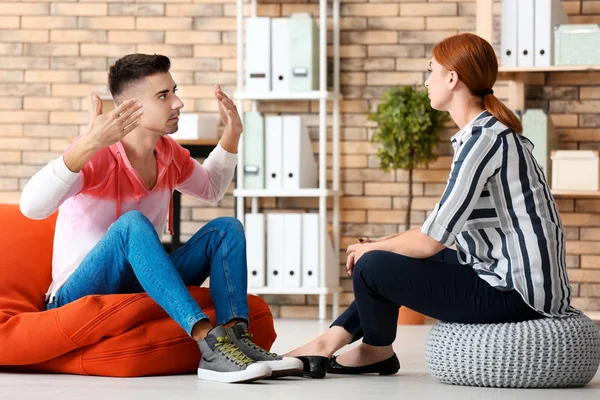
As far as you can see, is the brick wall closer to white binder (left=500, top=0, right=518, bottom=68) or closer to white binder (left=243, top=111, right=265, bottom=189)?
white binder (left=243, top=111, right=265, bottom=189)

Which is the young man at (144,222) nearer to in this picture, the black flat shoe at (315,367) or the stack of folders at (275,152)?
the black flat shoe at (315,367)

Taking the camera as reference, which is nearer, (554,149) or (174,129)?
(174,129)

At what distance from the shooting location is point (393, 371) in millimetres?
2842

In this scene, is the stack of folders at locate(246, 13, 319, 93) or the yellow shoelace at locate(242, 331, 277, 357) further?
the stack of folders at locate(246, 13, 319, 93)

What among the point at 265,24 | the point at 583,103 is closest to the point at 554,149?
the point at 583,103

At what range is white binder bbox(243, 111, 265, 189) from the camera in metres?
4.88

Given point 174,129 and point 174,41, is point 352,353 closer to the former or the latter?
point 174,129

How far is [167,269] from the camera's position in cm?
258

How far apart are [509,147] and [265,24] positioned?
262cm

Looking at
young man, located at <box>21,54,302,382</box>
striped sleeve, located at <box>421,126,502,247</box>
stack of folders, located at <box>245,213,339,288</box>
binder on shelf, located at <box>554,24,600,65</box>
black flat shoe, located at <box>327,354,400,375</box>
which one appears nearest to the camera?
A: striped sleeve, located at <box>421,126,502,247</box>

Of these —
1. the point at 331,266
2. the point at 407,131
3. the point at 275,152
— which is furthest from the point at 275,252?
the point at 407,131

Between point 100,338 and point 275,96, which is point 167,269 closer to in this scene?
point 100,338

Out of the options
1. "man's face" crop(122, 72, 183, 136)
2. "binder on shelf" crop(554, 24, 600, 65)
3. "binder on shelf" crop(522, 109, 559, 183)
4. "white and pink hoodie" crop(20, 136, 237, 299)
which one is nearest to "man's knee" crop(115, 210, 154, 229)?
"white and pink hoodie" crop(20, 136, 237, 299)

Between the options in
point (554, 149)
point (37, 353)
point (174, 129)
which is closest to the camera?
point (37, 353)
